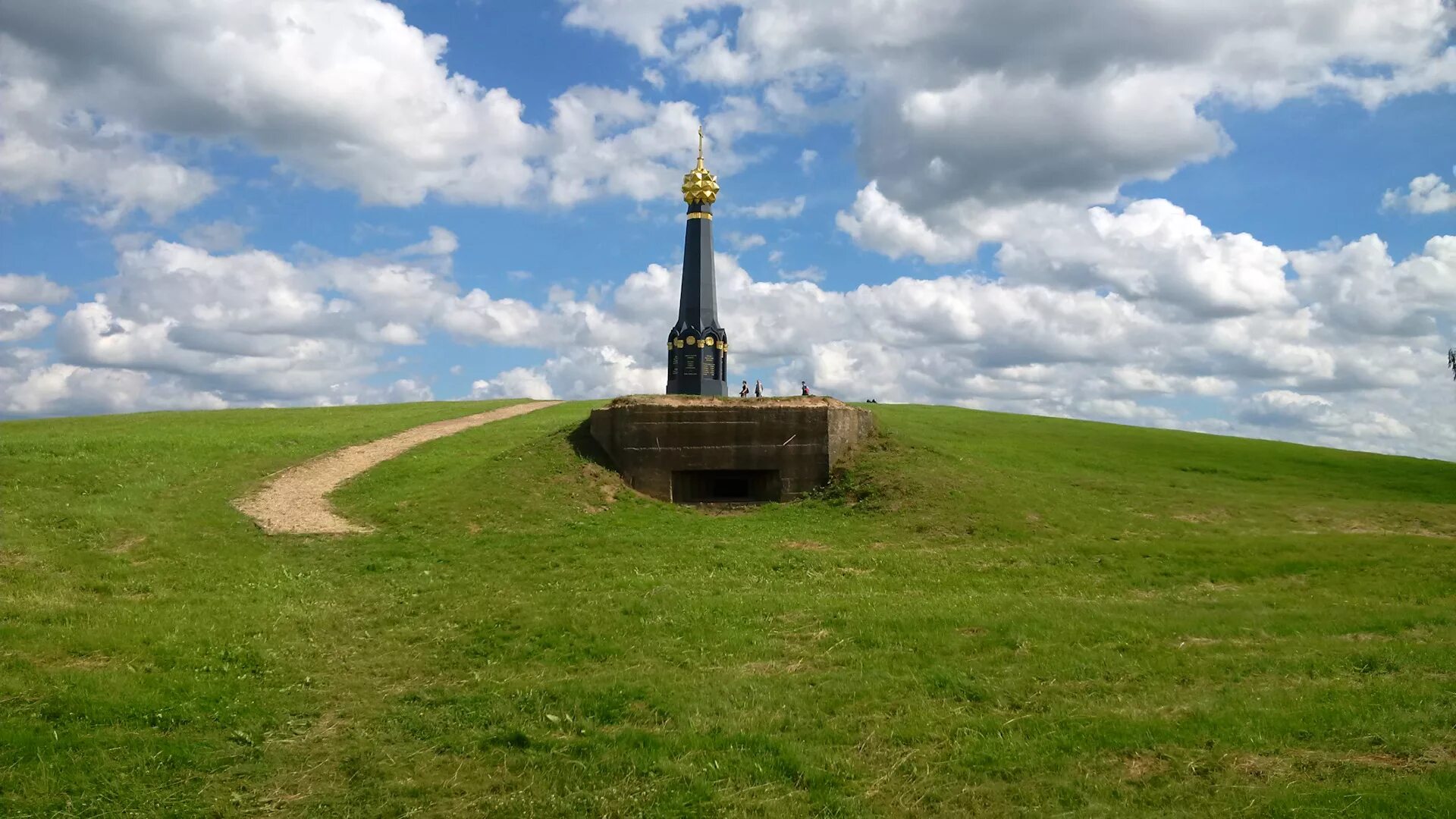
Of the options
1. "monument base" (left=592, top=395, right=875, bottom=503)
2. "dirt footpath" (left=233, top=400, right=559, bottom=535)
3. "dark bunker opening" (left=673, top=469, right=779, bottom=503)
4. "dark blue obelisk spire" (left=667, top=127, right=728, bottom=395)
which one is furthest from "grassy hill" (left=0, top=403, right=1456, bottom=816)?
"dark blue obelisk spire" (left=667, top=127, right=728, bottom=395)

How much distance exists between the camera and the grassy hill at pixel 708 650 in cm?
916

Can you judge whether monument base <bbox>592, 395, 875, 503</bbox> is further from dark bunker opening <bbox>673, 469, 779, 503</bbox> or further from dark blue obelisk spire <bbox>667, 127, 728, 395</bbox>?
dark blue obelisk spire <bbox>667, 127, 728, 395</bbox>

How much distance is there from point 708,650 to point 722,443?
13459 millimetres

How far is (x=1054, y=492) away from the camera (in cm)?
2692

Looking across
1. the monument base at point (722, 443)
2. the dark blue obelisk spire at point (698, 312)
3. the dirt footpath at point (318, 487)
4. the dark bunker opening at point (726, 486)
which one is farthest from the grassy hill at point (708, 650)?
the dark blue obelisk spire at point (698, 312)

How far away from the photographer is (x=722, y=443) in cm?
2667

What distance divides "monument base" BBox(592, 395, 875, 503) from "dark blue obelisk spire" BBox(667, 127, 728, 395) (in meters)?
6.53

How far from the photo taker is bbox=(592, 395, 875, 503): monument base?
86.9 feet

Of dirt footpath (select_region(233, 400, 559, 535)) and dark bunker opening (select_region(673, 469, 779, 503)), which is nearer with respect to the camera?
dirt footpath (select_region(233, 400, 559, 535))

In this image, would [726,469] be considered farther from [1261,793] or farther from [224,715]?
[1261,793]

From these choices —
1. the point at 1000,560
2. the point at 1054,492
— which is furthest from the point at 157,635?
the point at 1054,492

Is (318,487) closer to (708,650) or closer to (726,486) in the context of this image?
(726,486)

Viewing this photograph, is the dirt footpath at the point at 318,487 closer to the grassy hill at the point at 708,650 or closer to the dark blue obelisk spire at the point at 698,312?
the grassy hill at the point at 708,650

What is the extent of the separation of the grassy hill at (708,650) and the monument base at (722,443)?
1.17 meters
